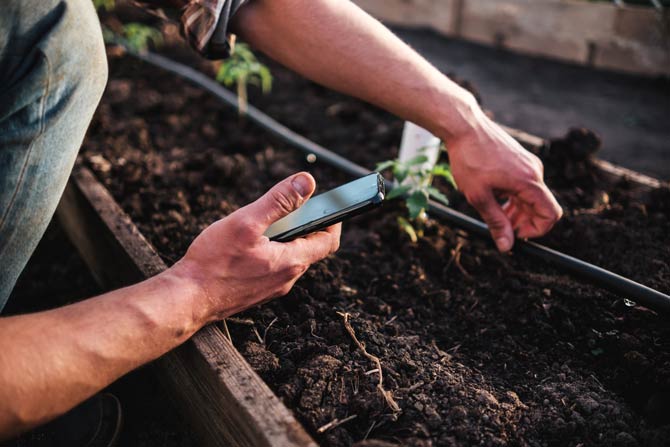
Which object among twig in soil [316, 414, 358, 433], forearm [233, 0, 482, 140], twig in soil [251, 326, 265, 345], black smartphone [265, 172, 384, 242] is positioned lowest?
twig in soil [251, 326, 265, 345]

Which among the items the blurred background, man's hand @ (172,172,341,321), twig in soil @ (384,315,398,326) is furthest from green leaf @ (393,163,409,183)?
the blurred background

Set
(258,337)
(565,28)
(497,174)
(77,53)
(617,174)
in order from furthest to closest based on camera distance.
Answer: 1. (565,28)
2. (617,174)
3. (497,174)
4. (258,337)
5. (77,53)

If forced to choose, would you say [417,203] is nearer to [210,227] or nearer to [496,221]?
[496,221]

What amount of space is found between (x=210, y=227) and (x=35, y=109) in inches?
20.0

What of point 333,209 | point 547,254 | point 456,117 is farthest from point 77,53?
point 547,254

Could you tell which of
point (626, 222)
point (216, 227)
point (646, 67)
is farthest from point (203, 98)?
point (646, 67)

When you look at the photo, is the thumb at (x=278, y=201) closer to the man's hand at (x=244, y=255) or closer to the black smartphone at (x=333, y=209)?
the man's hand at (x=244, y=255)

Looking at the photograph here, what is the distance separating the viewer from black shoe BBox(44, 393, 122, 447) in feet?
5.20

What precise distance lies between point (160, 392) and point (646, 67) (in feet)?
13.5

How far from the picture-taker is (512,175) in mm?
1611

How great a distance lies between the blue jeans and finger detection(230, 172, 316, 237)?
50 cm

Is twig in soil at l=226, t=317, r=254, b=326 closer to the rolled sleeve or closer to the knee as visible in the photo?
the knee

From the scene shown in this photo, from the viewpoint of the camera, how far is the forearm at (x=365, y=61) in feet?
5.43

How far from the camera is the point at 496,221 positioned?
172cm
